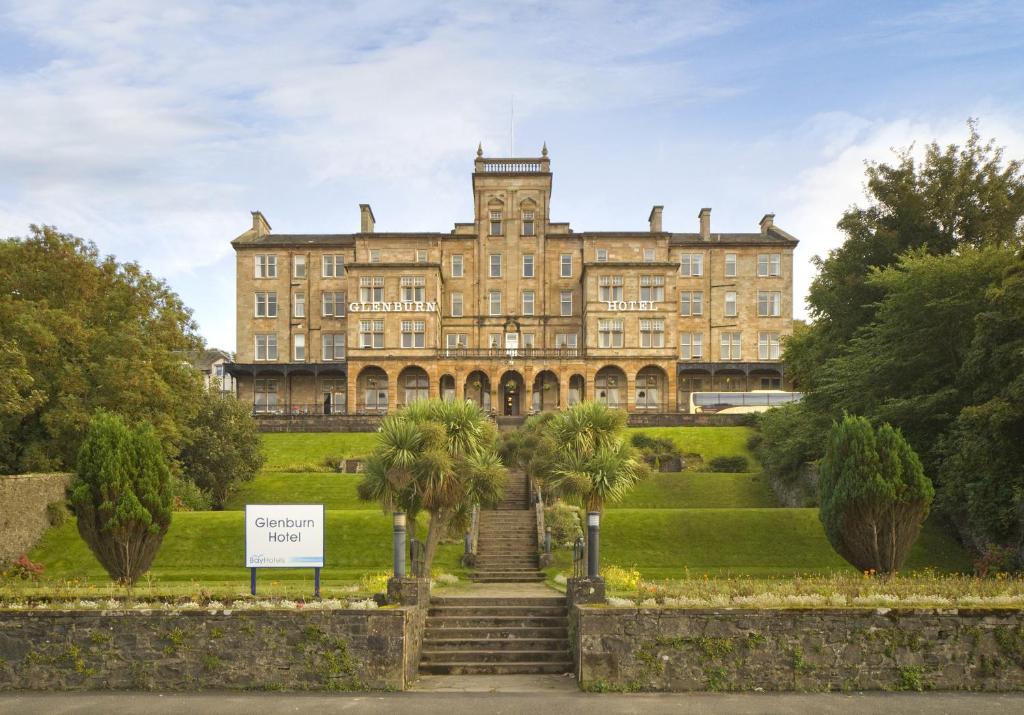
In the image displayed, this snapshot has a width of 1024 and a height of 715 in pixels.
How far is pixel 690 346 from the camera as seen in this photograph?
73188 mm

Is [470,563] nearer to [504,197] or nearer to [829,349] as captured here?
[829,349]

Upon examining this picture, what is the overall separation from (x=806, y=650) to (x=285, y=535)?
35.5 feet

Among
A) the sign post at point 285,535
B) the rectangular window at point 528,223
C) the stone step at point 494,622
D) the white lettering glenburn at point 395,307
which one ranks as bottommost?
the stone step at point 494,622

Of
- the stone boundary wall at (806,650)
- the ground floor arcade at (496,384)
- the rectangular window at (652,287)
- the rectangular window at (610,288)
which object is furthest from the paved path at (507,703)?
the rectangular window at (610,288)

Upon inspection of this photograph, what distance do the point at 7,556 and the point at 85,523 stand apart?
9.03m

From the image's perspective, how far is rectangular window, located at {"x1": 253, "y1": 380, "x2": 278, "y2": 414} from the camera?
7225 cm

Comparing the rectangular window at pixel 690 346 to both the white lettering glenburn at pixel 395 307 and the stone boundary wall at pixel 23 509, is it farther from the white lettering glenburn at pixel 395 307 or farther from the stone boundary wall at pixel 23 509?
the stone boundary wall at pixel 23 509

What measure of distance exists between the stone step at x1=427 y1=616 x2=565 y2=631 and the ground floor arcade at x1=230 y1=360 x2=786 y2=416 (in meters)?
43.4

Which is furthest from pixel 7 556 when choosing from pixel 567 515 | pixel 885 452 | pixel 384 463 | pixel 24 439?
pixel 885 452

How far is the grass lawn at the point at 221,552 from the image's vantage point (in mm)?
28547

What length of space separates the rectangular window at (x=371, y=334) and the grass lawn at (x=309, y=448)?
10909 mm

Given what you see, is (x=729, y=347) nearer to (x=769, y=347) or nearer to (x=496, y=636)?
(x=769, y=347)

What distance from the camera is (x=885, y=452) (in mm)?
24875

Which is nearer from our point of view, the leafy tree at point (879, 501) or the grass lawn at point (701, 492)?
the leafy tree at point (879, 501)
